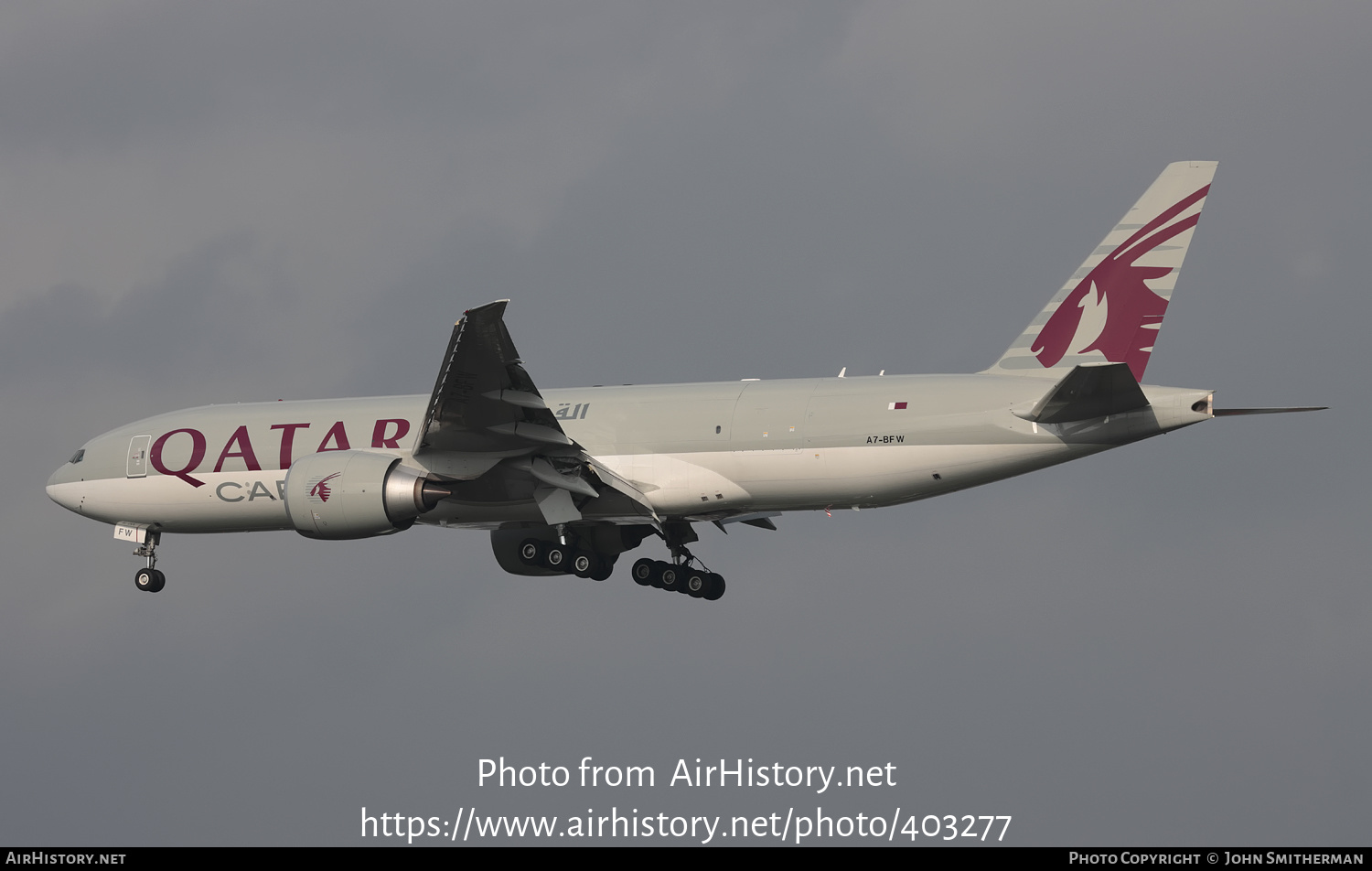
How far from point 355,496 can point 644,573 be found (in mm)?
7355

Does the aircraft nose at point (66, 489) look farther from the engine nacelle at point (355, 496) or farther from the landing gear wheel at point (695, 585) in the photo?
the landing gear wheel at point (695, 585)

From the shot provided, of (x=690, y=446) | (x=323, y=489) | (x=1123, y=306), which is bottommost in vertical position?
(x=323, y=489)

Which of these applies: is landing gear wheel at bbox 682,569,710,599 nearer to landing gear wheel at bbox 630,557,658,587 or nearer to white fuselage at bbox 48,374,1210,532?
landing gear wheel at bbox 630,557,658,587

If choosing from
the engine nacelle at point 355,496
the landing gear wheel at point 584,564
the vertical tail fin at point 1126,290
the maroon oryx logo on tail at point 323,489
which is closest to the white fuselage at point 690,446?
the engine nacelle at point 355,496

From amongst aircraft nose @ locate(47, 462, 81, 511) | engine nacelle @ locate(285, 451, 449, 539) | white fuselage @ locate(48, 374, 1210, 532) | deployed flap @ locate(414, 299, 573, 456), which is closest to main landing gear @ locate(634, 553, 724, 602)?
white fuselage @ locate(48, 374, 1210, 532)

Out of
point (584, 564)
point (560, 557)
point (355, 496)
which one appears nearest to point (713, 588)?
point (584, 564)

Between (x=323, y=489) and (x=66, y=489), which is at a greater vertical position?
(x=66, y=489)

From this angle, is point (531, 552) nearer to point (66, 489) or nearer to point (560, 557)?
point (560, 557)

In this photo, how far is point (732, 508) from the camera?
32.4m

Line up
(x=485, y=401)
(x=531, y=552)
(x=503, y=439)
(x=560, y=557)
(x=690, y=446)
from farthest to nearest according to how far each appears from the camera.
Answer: (x=531, y=552)
(x=560, y=557)
(x=690, y=446)
(x=503, y=439)
(x=485, y=401)

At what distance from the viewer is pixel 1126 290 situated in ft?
104

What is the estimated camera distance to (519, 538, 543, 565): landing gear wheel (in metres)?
34.8

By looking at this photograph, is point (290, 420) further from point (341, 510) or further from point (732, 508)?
point (732, 508)

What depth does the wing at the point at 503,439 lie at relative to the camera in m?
29.1
